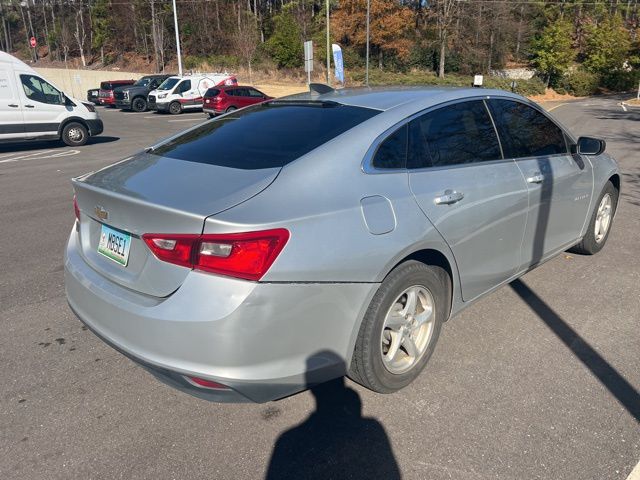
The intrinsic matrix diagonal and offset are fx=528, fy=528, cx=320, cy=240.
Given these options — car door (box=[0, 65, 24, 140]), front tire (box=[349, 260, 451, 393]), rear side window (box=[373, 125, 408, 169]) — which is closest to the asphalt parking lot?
front tire (box=[349, 260, 451, 393])

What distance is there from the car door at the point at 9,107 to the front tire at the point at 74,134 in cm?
124

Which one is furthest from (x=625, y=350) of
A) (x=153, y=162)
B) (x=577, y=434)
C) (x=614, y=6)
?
(x=614, y=6)

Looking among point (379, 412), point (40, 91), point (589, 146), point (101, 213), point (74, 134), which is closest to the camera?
point (101, 213)

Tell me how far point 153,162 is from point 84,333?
57.7 inches

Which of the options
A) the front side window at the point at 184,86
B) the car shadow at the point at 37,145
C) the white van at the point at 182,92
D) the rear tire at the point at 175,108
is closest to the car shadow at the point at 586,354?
the car shadow at the point at 37,145

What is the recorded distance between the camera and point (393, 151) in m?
2.92

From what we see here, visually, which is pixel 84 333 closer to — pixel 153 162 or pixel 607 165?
pixel 153 162

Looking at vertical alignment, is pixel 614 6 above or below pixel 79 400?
above

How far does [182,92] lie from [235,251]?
27240mm

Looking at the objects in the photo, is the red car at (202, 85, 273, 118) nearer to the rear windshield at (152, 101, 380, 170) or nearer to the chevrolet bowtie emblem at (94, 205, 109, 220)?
the rear windshield at (152, 101, 380, 170)

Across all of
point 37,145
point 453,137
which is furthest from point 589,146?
point 37,145

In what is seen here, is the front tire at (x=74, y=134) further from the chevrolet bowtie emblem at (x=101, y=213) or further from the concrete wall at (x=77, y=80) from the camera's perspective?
the concrete wall at (x=77, y=80)

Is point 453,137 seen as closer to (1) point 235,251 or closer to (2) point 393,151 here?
(2) point 393,151

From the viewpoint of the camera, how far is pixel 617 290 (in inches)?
173
